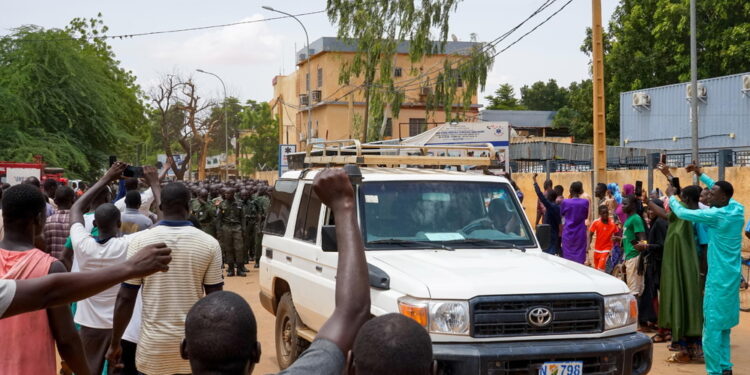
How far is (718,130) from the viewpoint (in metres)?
35.3

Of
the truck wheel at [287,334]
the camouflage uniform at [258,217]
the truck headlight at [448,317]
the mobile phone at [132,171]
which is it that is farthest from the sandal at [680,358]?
the camouflage uniform at [258,217]

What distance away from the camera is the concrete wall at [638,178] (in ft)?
63.7

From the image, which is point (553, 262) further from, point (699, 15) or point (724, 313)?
point (699, 15)

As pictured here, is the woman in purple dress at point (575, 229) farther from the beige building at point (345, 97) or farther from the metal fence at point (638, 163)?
the beige building at point (345, 97)

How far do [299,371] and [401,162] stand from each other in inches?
234

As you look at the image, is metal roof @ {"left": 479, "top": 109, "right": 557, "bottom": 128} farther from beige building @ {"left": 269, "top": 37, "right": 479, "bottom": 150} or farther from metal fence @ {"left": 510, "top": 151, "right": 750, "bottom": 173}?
metal fence @ {"left": 510, "top": 151, "right": 750, "bottom": 173}

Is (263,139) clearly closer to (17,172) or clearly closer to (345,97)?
(345,97)

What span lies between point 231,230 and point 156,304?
12.3 m

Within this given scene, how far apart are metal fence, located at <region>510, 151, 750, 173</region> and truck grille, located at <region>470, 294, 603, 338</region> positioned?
13.0m

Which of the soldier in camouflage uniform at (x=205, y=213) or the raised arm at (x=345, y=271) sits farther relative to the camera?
the soldier in camouflage uniform at (x=205, y=213)

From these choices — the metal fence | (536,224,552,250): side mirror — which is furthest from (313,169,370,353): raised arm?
the metal fence

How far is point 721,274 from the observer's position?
7578mm

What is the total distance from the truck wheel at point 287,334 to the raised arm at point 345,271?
17.1 ft

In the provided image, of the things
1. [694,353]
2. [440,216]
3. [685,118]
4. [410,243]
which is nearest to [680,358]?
[694,353]
